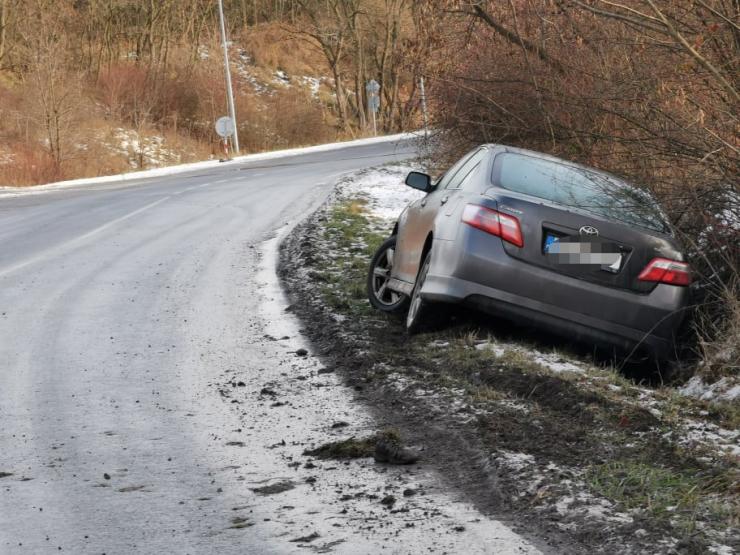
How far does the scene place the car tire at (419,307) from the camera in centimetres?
816

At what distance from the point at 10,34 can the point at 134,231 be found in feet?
117

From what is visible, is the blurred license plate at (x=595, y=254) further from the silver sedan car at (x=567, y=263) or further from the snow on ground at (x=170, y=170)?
the snow on ground at (x=170, y=170)

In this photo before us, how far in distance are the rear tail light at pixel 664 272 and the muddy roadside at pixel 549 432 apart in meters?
0.70

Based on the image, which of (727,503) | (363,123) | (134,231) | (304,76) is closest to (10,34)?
(363,123)

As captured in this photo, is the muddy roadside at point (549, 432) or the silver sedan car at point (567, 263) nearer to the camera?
the muddy roadside at point (549, 432)

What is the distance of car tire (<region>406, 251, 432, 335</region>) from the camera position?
321 inches

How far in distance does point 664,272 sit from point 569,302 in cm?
66

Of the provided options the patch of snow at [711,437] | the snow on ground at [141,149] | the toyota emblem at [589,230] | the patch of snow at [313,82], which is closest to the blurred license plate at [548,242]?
the toyota emblem at [589,230]

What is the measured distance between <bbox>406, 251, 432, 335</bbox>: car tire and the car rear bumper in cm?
60

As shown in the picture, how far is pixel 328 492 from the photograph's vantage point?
509 centimetres

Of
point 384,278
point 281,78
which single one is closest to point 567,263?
point 384,278

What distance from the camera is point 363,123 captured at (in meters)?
59.9

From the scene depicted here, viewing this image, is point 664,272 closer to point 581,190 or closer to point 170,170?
Result: point 581,190

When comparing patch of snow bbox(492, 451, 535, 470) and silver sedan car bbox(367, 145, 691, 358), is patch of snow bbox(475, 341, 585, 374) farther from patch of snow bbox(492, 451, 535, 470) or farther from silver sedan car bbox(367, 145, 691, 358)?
patch of snow bbox(492, 451, 535, 470)
